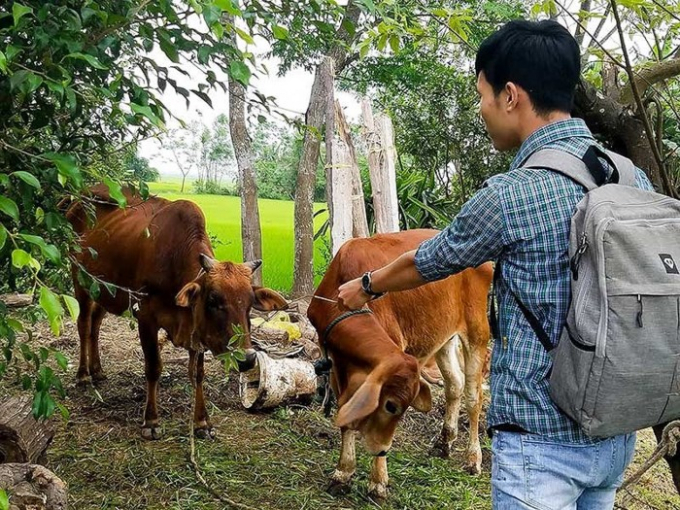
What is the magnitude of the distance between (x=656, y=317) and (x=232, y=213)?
1595 cm

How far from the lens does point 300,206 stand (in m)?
10.3

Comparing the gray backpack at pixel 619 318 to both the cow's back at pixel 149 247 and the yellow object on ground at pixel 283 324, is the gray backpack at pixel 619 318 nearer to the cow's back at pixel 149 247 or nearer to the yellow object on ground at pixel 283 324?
the cow's back at pixel 149 247

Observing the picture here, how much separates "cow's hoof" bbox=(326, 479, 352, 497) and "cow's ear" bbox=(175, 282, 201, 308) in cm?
140

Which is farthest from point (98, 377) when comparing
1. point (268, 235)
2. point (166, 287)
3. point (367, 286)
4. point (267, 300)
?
point (268, 235)

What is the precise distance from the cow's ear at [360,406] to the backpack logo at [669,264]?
5.99ft

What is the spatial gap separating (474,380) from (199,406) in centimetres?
189

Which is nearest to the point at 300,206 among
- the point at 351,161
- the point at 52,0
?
the point at 351,161

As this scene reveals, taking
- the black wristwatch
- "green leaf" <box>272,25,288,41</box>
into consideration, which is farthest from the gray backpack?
"green leaf" <box>272,25,288,41</box>

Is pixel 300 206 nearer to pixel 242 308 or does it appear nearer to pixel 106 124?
pixel 242 308

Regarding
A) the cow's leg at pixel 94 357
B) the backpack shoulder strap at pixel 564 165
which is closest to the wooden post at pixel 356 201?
the cow's leg at pixel 94 357

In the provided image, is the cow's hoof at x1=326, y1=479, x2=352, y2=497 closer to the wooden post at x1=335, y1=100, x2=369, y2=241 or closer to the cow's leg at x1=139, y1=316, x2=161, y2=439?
the cow's leg at x1=139, y1=316, x2=161, y2=439

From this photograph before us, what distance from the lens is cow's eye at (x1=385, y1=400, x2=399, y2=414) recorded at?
364 centimetres

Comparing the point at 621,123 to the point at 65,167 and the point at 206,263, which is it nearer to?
the point at 65,167

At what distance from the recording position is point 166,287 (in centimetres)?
520
